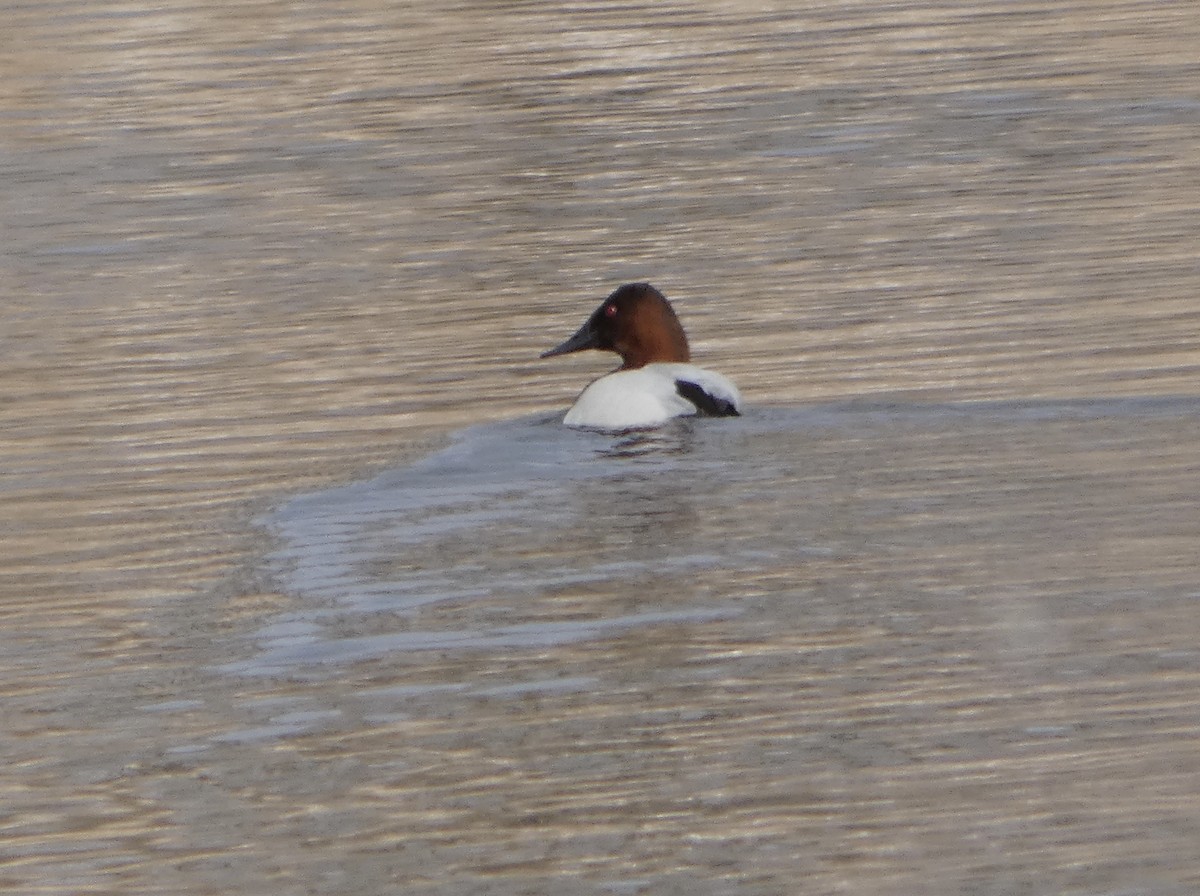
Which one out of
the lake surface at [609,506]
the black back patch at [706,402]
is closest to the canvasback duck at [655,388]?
the black back patch at [706,402]

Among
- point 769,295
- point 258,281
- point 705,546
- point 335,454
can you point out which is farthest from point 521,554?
point 258,281

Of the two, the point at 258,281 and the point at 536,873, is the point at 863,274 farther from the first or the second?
the point at 536,873

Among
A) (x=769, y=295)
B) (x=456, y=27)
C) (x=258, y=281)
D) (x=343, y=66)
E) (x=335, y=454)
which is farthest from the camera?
(x=456, y=27)

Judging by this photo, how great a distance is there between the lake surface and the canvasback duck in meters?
0.11

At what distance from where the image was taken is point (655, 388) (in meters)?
9.41

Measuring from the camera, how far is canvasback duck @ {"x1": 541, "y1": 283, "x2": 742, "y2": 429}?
931cm

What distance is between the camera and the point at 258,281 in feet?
42.9

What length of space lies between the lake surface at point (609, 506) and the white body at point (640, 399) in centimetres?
11

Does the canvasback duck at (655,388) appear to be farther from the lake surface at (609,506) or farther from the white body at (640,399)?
the lake surface at (609,506)

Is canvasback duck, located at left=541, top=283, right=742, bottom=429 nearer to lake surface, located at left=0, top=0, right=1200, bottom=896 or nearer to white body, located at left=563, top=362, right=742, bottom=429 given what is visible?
white body, located at left=563, top=362, right=742, bottom=429

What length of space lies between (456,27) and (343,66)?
210 cm

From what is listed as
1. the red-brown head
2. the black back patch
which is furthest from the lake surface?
the red-brown head

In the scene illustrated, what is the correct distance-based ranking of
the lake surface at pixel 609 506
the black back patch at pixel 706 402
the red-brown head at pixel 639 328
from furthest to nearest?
the red-brown head at pixel 639 328, the black back patch at pixel 706 402, the lake surface at pixel 609 506

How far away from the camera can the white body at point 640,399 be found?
930cm
